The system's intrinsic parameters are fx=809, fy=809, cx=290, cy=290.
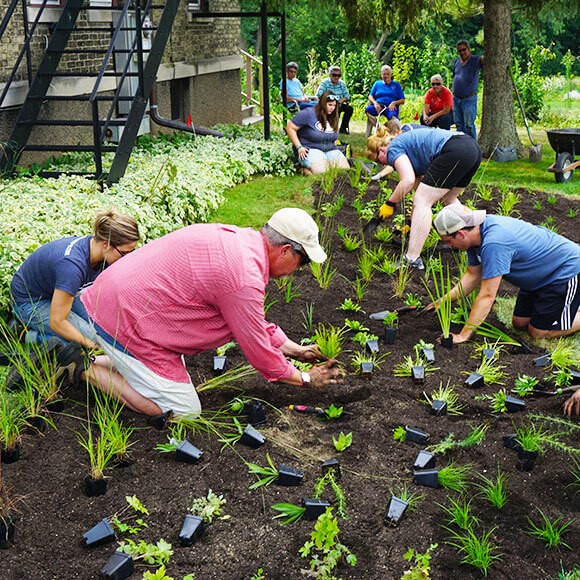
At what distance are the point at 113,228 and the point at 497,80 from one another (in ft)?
34.9

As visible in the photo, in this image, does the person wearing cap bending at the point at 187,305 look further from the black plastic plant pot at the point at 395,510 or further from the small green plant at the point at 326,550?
the small green plant at the point at 326,550

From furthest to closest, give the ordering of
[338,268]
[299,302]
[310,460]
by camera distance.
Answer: [338,268], [299,302], [310,460]

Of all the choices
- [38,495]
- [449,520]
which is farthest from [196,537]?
[449,520]

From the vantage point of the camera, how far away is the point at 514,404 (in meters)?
4.56

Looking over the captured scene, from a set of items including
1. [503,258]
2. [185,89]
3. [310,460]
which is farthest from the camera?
[185,89]

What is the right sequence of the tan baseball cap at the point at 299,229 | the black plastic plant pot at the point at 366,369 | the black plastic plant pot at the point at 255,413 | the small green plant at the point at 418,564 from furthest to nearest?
the black plastic plant pot at the point at 366,369 < the black plastic plant pot at the point at 255,413 < the tan baseball cap at the point at 299,229 < the small green plant at the point at 418,564

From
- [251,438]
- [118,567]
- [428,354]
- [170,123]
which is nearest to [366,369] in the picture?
[428,354]

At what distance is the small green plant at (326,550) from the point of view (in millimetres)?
3213

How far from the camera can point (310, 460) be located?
408cm

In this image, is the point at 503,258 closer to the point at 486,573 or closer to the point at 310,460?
the point at 310,460

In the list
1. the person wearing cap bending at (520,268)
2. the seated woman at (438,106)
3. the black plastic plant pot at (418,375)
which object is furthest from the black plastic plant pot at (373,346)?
the seated woman at (438,106)

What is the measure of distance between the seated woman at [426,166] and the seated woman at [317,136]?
3357 millimetres

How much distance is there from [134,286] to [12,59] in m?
6.66

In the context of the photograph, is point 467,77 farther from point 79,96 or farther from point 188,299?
point 188,299
